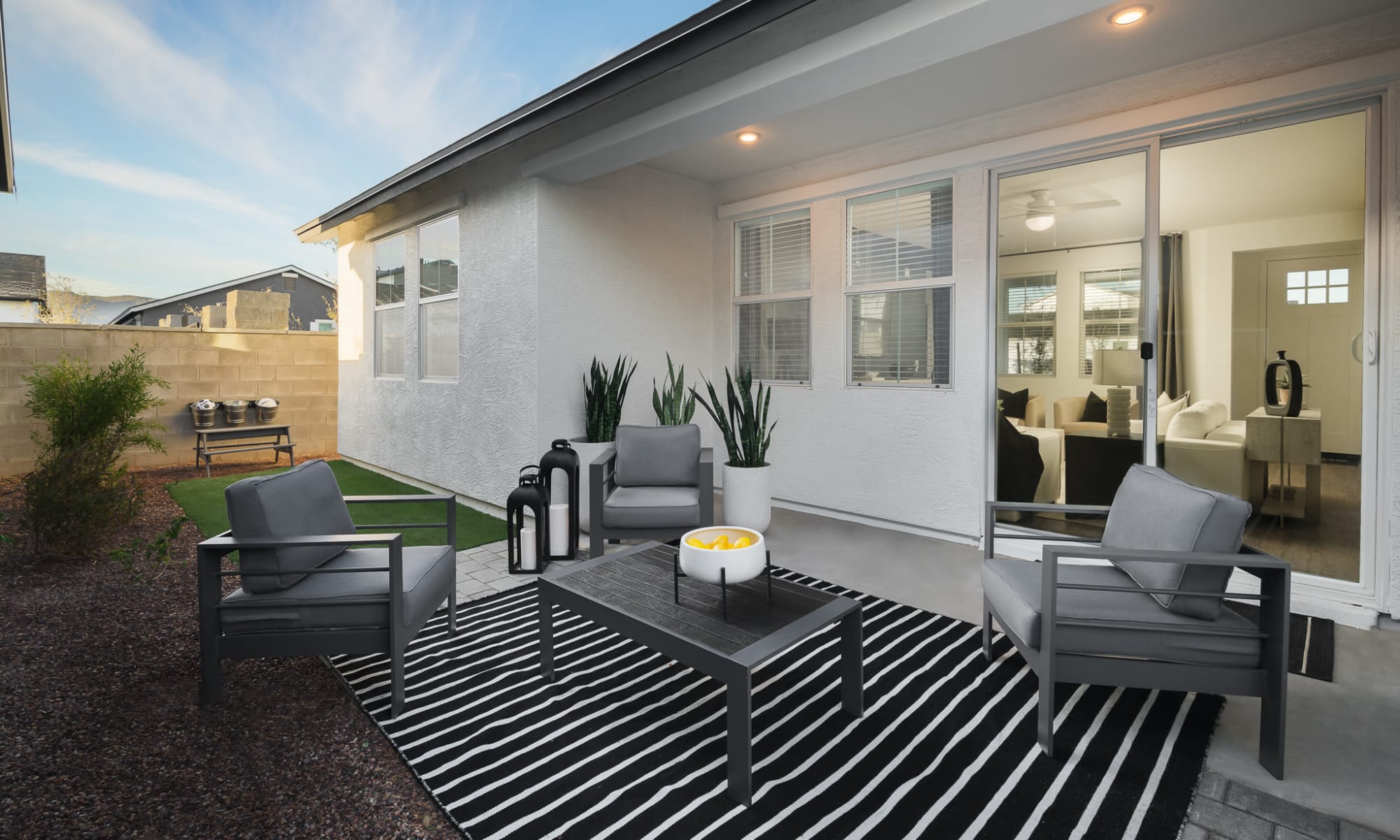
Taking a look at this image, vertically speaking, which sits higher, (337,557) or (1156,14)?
(1156,14)

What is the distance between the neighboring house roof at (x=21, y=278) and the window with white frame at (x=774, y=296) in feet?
57.6

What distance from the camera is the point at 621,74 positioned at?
3.22 metres

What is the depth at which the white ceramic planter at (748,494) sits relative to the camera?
4.38 metres

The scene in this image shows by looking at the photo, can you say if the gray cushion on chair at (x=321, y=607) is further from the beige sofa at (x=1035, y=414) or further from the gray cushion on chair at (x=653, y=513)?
the beige sofa at (x=1035, y=414)

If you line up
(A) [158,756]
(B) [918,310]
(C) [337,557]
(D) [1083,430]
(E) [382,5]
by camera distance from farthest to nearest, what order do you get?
(E) [382,5], (B) [918,310], (D) [1083,430], (C) [337,557], (A) [158,756]

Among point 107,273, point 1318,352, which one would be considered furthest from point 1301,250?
point 107,273

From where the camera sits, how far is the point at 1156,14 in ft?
9.10

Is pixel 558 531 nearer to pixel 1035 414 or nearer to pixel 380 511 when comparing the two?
pixel 380 511

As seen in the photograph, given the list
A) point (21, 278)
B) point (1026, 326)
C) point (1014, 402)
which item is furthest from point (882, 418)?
point (21, 278)

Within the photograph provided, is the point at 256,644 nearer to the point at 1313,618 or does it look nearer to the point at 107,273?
the point at 1313,618

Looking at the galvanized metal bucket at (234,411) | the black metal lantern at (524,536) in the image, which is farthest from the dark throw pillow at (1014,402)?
the galvanized metal bucket at (234,411)

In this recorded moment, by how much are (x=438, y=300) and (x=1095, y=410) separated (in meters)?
5.15

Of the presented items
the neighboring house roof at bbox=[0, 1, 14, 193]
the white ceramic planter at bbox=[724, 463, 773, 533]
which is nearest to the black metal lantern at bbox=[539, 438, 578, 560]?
the white ceramic planter at bbox=[724, 463, 773, 533]

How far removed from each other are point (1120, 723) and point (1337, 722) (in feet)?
2.35
